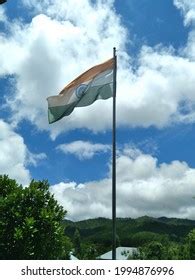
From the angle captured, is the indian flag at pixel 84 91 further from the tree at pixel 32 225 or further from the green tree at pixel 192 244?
the green tree at pixel 192 244

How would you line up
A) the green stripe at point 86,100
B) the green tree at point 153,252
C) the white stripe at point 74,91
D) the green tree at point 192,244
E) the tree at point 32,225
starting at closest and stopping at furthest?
the green stripe at point 86,100, the white stripe at point 74,91, the tree at point 32,225, the green tree at point 192,244, the green tree at point 153,252

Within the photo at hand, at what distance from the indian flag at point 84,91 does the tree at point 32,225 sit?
400cm

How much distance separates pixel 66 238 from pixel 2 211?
9.85ft

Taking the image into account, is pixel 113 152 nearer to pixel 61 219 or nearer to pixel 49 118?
pixel 49 118

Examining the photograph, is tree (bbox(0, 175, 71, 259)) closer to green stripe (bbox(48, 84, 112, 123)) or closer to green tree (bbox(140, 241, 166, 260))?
green stripe (bbox(48, 84, 112, 123))

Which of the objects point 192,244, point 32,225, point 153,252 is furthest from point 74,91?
point 153,252

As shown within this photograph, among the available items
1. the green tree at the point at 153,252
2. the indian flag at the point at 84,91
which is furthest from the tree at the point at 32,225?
the green tree at the point at 153,252

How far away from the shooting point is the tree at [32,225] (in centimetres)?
2227

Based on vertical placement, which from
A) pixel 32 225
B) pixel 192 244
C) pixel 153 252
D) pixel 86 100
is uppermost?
pixel 153 252

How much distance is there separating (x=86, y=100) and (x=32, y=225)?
18.8 ft

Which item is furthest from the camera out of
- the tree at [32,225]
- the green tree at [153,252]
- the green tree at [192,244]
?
the green tree at [153,252]

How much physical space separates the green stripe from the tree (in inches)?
159

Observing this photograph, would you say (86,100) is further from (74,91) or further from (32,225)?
(32,225)

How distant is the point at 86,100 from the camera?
823 inches
